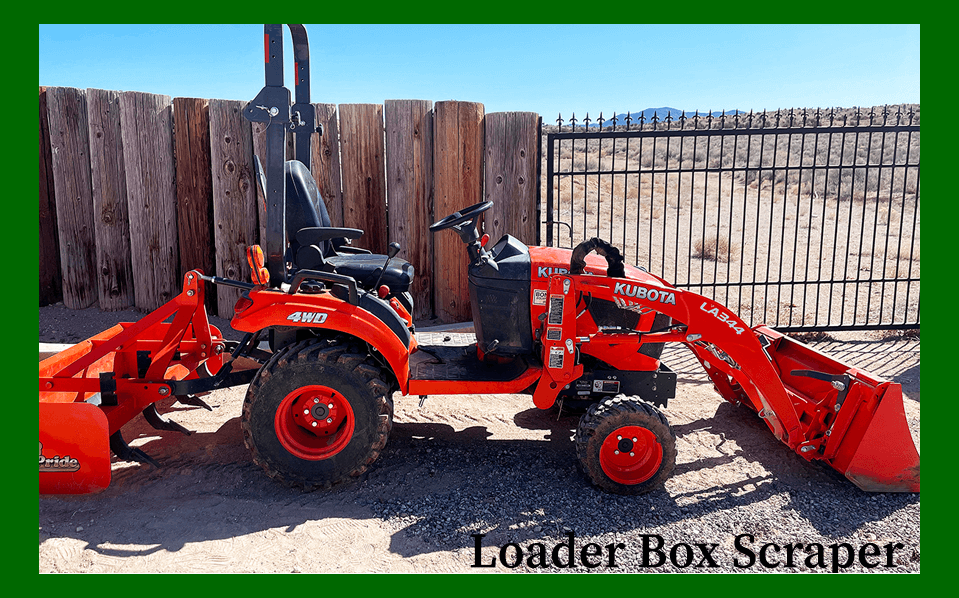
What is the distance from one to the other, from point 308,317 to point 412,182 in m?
3.40

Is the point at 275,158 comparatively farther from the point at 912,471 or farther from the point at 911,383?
the point at 911,383

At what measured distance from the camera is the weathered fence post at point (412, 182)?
720 cm

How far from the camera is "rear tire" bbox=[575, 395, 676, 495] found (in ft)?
13.8

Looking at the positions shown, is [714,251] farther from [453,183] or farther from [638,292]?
[638,292]

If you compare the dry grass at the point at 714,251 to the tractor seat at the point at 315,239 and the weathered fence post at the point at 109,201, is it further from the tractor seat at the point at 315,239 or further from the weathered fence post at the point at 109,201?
the weathered fence post at the point at 109,201

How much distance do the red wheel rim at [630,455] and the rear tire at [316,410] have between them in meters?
1.31

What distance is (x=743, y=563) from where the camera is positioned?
3680 mm

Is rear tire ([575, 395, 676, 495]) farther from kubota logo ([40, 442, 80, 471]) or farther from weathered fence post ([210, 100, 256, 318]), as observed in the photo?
weathered fence post ([210, 100, 256, 318])

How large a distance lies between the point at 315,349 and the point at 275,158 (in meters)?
1.16

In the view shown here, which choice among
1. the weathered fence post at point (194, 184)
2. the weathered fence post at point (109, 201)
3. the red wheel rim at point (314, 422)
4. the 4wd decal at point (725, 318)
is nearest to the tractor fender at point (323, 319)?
the red wheel rim at point (314, 422)

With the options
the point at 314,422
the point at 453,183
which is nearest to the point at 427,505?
the point at 314,422

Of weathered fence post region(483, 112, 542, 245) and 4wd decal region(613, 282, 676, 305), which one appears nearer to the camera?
4wd decal region(613, 282, 676, 305)

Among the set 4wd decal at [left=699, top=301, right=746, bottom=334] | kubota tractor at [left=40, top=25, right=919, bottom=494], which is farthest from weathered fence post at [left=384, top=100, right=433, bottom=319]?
4wd decal at [left=699, top=301, right=746, bottom=334]

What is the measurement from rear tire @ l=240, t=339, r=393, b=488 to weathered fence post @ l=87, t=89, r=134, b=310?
4.22m
